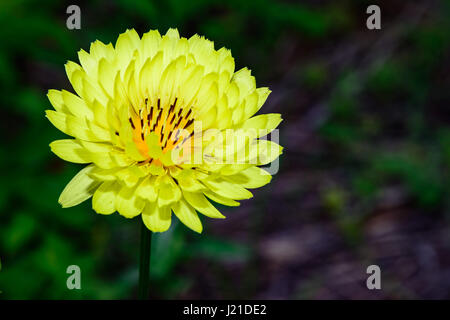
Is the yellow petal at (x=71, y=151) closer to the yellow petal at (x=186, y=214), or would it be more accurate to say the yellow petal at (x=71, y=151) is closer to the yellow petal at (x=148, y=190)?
the yellow petal at (x=148, y=190)

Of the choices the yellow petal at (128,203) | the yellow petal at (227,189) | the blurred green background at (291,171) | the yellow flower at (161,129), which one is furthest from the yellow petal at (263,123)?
the blurred green background at (291,171)

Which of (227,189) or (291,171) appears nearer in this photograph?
(227,189)

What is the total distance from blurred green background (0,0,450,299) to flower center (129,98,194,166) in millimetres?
806

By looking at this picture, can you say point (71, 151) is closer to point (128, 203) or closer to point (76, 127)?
point (76, 127)

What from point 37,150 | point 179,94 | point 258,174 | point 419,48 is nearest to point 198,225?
point 258,174

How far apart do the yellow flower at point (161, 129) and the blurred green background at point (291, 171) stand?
787mm

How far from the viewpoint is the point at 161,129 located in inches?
79.0

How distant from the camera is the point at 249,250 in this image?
11.9ft

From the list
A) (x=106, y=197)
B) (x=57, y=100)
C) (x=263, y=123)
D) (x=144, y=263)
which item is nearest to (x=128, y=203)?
(x=106, y=197)

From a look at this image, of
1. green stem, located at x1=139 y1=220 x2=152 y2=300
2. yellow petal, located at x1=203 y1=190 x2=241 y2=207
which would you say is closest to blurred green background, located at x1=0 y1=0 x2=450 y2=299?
green stem, located at x1=139 y1=220 x2=152 y2=300

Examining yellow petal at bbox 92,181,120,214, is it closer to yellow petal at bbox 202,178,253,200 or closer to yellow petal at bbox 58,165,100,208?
yellow petal at bbox 58,165,100,208

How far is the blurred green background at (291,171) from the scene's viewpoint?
3016mm

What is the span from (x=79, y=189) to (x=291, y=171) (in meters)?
2.86

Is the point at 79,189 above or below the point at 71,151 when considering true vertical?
below
